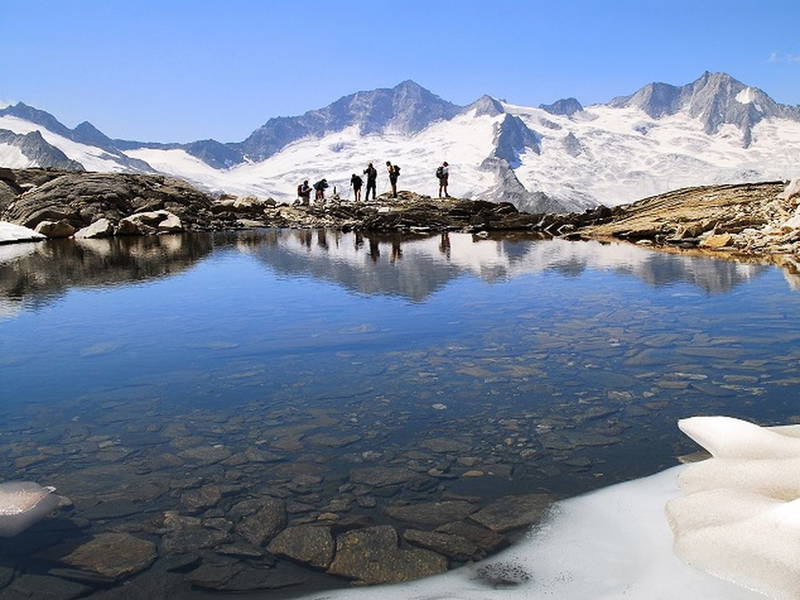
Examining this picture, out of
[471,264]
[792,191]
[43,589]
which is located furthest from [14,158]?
[43,589]

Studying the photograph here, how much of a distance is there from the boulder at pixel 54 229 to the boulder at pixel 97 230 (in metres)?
0.78

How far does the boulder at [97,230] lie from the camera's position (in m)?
36.9

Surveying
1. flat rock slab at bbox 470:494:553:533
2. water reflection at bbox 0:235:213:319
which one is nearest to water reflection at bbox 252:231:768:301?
water reflection at bbox 0:235:213:319

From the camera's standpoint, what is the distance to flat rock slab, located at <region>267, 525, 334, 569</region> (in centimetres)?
418

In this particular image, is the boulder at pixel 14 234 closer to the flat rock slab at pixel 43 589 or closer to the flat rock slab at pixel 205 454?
the flat rock slab at pixel 205 454

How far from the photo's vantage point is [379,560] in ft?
13.7

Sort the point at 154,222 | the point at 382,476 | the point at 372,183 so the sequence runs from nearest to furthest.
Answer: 1. the point at 382,476
2. the point at 154,222
3. the point at 372,183

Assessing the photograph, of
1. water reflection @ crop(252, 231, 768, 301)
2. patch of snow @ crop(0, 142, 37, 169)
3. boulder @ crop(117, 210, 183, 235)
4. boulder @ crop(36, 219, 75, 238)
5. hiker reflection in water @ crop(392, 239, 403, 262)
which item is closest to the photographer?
water reflection @ crop(252, 231, 768, 301)

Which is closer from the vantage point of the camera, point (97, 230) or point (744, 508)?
point (744, 508)

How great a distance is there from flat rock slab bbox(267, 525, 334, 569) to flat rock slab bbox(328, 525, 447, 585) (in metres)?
0.07

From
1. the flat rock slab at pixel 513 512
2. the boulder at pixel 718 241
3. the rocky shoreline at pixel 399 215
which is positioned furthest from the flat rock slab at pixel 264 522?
the boulder at pixel 718 241

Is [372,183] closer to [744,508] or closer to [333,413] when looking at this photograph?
[333,413]

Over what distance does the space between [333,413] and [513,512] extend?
248 centimetres

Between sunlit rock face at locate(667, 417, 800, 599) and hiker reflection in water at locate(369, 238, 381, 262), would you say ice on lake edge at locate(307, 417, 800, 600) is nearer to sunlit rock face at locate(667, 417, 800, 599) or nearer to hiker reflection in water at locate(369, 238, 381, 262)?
sunlit rock face at locate(667, 417, 800, 599)
